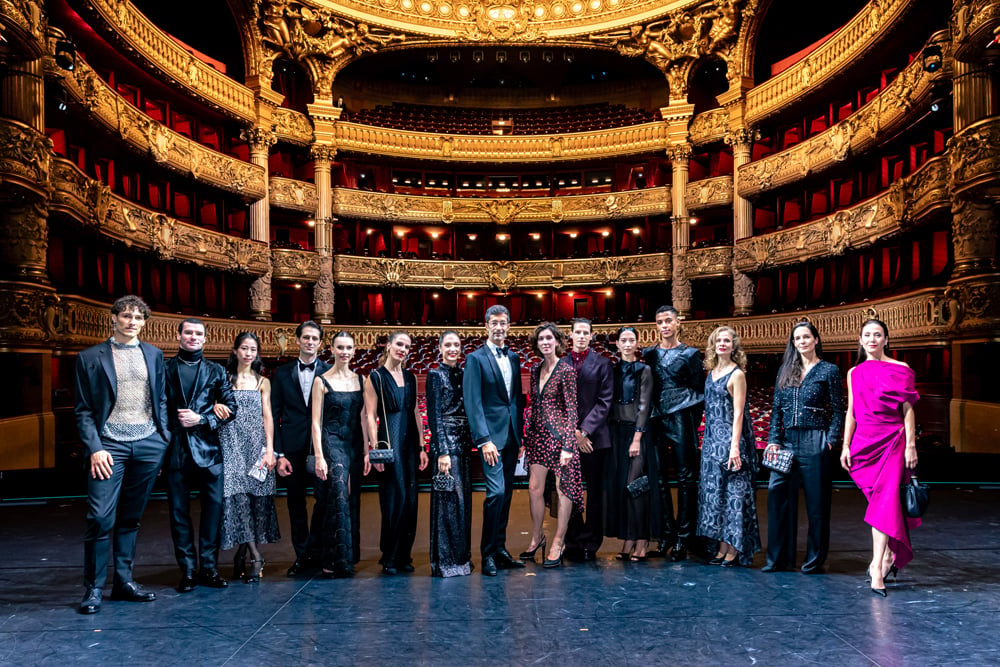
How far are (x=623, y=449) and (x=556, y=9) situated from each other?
21.6 meters

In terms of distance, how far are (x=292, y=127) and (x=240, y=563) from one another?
19525mm

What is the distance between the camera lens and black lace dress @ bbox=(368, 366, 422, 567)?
4.65m

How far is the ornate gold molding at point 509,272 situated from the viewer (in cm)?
2284

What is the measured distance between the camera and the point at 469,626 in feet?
11.7

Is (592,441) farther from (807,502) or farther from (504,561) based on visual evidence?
(807,502)

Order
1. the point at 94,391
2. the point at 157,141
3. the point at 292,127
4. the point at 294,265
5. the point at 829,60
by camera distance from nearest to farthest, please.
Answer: the point at 94,391, the point at 157,141, the point at 829,60, the point at 294,265, the point at 292,127

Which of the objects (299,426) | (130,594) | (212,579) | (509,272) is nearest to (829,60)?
(509,272)

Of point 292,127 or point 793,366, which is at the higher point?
point 292,127

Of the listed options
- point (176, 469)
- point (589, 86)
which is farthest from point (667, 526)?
point (589, 86)

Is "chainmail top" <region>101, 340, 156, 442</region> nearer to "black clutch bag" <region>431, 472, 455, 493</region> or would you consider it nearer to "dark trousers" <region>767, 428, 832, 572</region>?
"black clutch bag" <region>431, 472, 455, 493</region>

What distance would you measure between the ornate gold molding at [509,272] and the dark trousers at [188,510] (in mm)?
18687

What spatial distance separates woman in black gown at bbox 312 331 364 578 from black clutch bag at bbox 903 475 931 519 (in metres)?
3.42

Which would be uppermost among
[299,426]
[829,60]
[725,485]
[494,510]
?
[829,60]

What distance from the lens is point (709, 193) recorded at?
2198 cm
